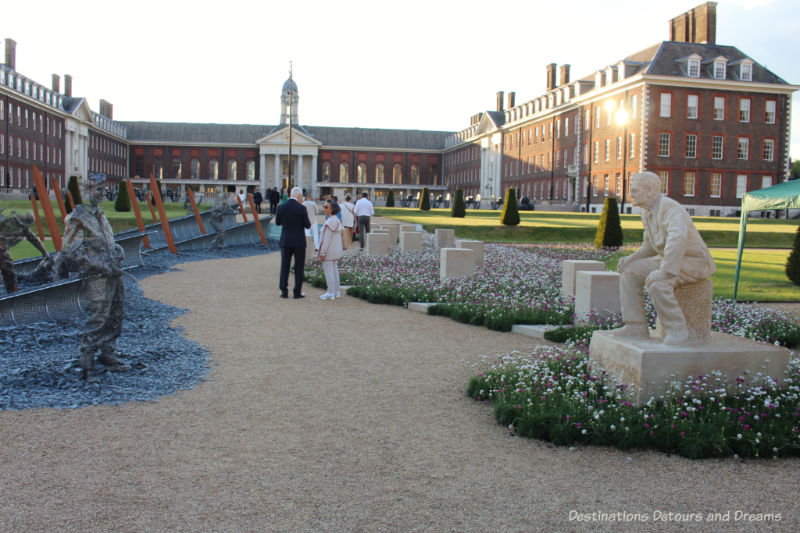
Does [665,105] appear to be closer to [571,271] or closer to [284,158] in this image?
[571,271]

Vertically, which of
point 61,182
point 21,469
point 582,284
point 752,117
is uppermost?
point 752,117

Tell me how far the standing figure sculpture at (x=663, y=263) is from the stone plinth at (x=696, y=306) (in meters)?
0.10

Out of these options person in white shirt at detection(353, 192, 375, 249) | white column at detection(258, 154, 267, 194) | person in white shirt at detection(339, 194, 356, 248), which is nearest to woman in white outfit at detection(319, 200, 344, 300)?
person in white shirt at detection(339, 194, 356, 248)

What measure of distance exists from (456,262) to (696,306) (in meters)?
7.28

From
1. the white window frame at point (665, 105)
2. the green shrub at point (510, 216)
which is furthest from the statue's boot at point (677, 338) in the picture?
the white window frame at point (665, 105)

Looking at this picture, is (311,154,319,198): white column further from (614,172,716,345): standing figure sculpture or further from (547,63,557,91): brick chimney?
(614,172,716,345): standing figure sculpture

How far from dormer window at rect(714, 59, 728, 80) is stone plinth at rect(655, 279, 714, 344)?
147ft

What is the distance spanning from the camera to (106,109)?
261 feet

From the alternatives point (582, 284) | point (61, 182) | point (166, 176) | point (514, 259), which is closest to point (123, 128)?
point (166, 176)

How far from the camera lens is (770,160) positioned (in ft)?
151

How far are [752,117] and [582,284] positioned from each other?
43313 millimetres

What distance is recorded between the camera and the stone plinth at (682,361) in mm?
4891

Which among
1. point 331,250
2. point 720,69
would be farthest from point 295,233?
point 720,69

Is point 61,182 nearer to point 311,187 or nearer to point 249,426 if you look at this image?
point 311,187
